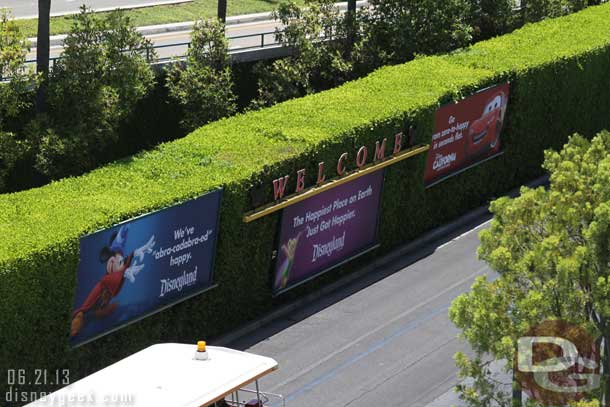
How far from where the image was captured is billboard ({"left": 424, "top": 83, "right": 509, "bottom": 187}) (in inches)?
1398

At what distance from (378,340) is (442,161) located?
26.4 feet

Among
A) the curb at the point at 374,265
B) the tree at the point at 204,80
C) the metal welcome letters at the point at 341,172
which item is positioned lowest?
the curb at the point at 374,265

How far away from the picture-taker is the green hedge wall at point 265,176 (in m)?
25.2

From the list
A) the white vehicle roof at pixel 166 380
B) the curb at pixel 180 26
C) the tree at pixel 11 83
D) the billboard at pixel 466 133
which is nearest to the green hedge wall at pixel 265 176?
the billboard at pixel 466 133

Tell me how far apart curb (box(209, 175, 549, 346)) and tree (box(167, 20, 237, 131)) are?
21.0 ft

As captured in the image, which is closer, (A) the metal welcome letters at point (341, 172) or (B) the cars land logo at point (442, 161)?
(A) the metal welcome letters at point (341, 172)

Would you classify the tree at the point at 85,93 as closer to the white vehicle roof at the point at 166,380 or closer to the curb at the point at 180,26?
the white vehicle roof at the point at 166,380

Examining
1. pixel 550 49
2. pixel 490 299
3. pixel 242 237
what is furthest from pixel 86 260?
pixel 550 49

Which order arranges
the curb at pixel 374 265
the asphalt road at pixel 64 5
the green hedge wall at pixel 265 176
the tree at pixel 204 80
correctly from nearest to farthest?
the green hedge wall at pixel 265 176 → the curb at pixel 374 265 → the tree at pixel 204 80 → the asphalt road at pixel 64 5

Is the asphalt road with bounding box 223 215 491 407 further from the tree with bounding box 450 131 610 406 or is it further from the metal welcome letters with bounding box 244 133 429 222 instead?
the tree with bounding box 450 131 610 406

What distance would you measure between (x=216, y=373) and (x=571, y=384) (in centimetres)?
611

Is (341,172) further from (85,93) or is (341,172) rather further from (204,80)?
(85,93)

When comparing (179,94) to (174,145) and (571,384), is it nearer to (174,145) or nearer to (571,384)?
(174,145)

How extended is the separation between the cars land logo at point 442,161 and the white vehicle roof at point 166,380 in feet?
48.1
